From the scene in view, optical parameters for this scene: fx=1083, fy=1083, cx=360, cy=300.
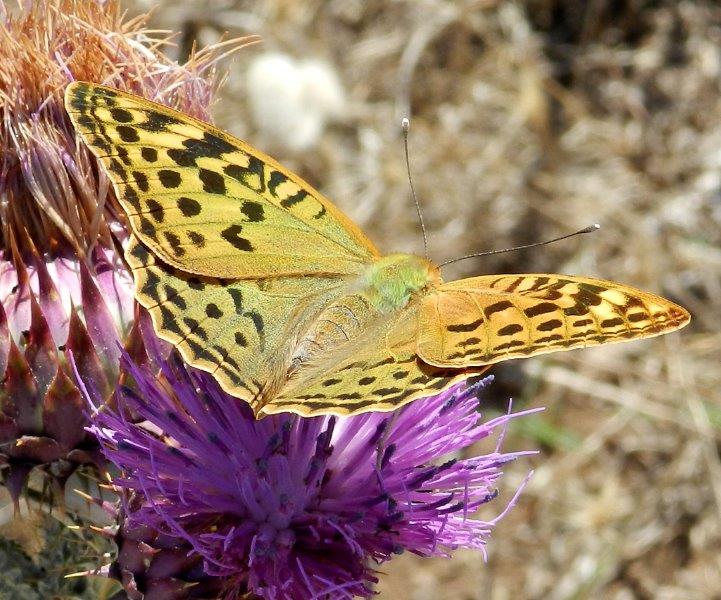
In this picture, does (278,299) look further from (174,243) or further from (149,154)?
(149,154)

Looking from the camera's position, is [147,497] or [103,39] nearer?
[147,497]

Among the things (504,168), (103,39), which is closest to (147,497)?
(103,39)

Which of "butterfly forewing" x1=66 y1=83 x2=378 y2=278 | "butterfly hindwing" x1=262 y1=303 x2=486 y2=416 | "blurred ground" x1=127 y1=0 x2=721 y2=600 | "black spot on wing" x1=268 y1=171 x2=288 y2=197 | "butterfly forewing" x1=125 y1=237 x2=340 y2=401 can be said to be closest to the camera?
"butterfly hindwing" x1=262 y1=303 x2=486 y2=416

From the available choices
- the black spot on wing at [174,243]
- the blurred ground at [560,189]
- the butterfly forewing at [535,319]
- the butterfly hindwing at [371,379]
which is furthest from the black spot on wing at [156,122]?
the blurred ground at [560,189]

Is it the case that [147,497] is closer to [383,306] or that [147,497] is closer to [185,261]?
[185,261]

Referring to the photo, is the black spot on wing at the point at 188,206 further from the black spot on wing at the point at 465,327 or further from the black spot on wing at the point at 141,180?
the black spot on wing at the point at 465,327

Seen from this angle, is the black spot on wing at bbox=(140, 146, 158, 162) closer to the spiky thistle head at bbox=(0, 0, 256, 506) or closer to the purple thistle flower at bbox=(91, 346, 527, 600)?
the spiky thistle head at bbox=(0, 0, 256, 506)

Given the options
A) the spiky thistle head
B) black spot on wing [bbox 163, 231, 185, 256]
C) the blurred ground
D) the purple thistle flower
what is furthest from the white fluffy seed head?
black spot on wing [bbox 163, 231, 185, 256]
